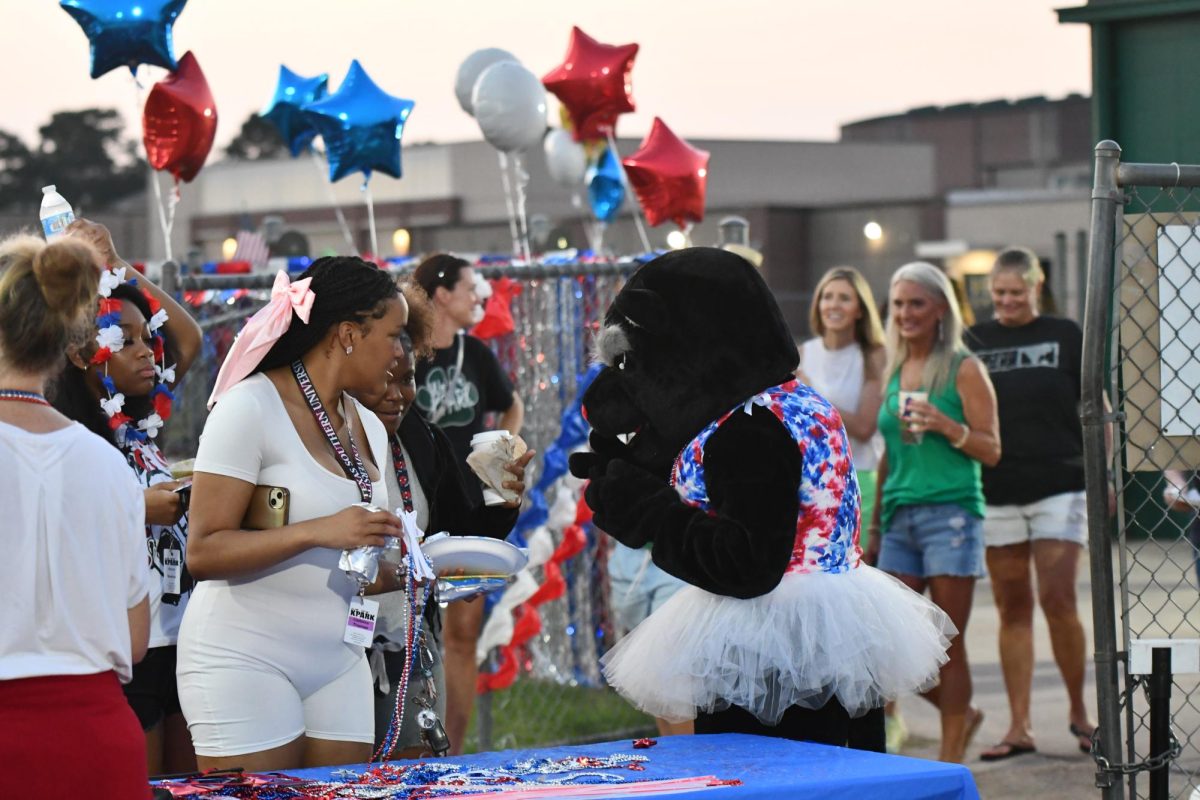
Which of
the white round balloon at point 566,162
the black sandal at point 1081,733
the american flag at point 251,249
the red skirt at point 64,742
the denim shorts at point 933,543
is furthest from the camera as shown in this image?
the white round balloon at point 566,162

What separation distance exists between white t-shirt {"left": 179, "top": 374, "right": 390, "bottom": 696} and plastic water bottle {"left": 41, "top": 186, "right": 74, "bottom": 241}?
124 cm

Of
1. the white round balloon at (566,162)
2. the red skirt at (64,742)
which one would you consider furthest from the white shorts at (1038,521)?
the white round balloon at (566,162)

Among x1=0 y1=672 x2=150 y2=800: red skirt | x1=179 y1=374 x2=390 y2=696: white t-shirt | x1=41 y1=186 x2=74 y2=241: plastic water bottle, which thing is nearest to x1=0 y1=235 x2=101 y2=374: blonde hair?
x1=0 y1=672 x2=150 y2=800: red skirt

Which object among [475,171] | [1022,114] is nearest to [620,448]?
[475,171]

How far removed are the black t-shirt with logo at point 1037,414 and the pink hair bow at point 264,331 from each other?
417cm

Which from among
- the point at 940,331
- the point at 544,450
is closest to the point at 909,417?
the point at 940,331

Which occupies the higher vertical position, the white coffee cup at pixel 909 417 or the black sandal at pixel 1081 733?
the white coffee cup at pixel 909 417

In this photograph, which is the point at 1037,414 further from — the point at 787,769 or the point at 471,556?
the point at 787,769

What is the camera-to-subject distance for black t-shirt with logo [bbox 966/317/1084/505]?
7344mm

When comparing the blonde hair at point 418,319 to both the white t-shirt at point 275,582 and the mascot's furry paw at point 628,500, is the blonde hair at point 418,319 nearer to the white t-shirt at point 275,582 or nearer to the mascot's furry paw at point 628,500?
the white t-shirt at point 275,582

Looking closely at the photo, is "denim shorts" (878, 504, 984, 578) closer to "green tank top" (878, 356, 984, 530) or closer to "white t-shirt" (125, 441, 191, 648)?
"green tank top" (878, 356, 984, 530)

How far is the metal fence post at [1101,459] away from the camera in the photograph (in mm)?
4453

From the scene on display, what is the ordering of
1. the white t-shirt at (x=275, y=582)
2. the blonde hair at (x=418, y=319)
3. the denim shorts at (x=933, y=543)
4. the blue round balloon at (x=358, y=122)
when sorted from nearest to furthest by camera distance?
the white t-shirt at (x=275, y=582), the blonde hair at (x=418, y=319), the denim shorts at (x=933, y=543), the blue round balloon at (x=358, y=122)

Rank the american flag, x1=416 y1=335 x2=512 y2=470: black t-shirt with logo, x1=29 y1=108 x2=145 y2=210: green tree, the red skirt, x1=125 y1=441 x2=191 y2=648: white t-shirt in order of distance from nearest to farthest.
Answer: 1. the red skirt
2. x1=125 y1=441 x2=191 y2=648: white t-shirt
3. x1=416 y1=335 x2=512 y2=470: black t-shirt with logo
4. the american flag
5. x1=29 y1=108 x2=145 y2=210: green tree
